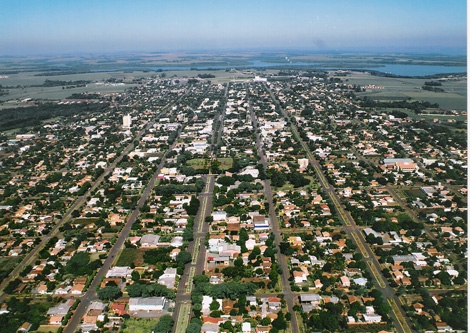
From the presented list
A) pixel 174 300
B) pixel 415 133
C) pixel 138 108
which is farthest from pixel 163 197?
pixel 138 108

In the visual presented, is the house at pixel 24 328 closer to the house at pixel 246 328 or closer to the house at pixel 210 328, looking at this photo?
the house at pixel 210 328

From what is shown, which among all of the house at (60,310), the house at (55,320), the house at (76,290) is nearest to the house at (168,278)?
the house at (76,290)

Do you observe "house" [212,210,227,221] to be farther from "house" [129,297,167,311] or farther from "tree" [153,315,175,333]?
"tree" [153,315,175,333]

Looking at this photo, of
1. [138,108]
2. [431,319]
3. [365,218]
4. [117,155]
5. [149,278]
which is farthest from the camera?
[138,108]

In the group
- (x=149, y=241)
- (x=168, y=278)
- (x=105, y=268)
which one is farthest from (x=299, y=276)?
(x=105, y=268)

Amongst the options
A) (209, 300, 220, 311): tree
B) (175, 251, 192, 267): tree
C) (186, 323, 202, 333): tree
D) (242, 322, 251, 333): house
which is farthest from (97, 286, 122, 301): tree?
(242, 322, 251, 333): house

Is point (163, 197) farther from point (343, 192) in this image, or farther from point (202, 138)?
point (202, 138)
